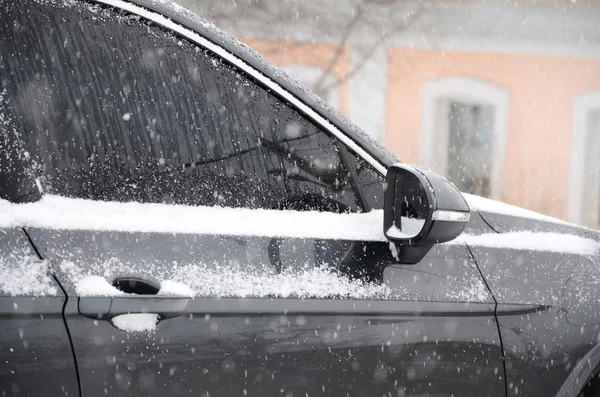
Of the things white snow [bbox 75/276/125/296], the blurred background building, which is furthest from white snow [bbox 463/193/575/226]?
the blurred background building

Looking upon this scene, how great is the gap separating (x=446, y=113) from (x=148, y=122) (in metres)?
9.58

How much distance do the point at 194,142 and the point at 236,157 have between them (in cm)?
12

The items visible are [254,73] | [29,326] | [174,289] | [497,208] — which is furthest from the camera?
[497,208]

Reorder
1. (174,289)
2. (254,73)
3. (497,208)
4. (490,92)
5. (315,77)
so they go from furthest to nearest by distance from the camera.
→ (490,92) → (315,77) → (497,208) → (254,73) → (174,289)

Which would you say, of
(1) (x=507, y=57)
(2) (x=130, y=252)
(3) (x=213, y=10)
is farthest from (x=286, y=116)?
(1) (x=507, y=57)

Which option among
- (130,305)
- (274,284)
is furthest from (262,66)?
(130,305)

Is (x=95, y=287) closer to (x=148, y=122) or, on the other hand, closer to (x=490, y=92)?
(x=148, y=122)

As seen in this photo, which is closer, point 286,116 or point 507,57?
point 286,116

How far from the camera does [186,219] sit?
76.4 inches

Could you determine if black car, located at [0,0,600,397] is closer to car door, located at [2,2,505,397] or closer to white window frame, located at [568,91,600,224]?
car door, located at [2,2,505,397]

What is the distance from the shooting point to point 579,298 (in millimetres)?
2416

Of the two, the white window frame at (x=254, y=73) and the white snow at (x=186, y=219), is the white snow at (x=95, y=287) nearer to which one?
the white snow at (x=186, y=219)

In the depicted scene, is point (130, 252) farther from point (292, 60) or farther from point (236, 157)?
point (292, 60)

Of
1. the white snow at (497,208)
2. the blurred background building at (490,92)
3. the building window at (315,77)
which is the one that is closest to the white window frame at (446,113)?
the blurred background building at (490,92)
